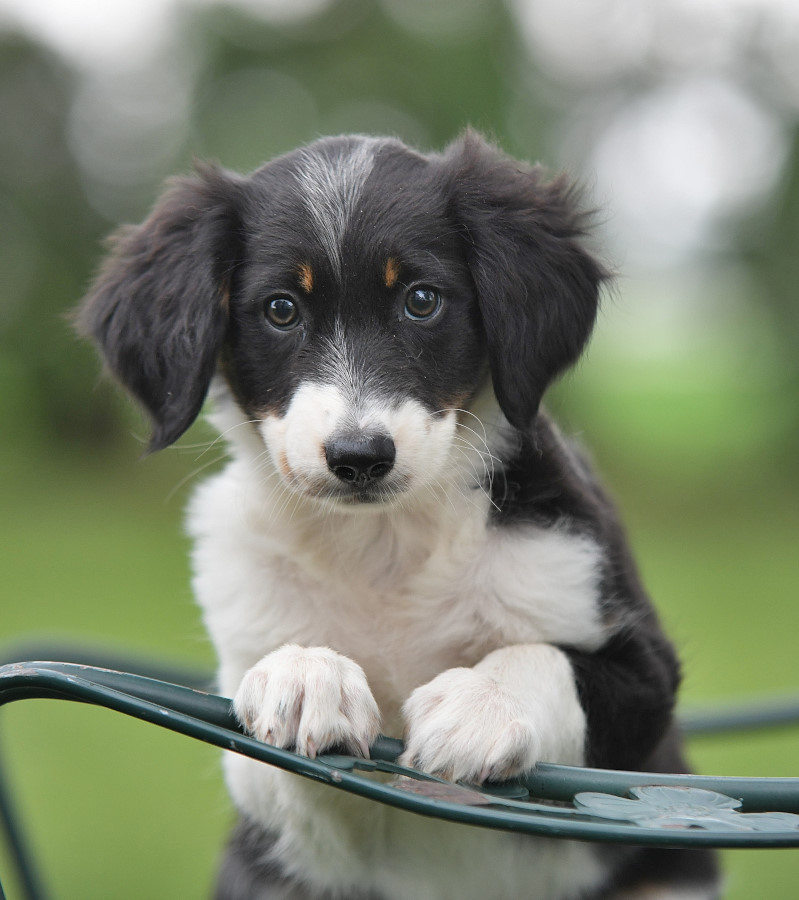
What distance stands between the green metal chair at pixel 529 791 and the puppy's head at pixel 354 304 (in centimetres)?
78

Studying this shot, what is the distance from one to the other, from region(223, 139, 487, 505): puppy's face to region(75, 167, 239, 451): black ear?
0.07 metres

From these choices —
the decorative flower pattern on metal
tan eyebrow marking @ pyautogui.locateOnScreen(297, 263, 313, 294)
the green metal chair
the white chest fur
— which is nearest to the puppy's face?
tan eyebrow marking @ pyautogui.locateOnScreen(297, 263, 313, 294)

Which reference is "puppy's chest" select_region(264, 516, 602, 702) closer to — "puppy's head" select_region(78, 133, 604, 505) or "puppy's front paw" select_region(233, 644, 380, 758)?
"puppy's head" select_region(78, 133, 604, 505)

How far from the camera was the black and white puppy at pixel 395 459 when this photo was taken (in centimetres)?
245

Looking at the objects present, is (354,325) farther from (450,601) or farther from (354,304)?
(450,601)

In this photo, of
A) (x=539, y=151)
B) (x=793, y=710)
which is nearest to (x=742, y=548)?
(x=539, y=151)

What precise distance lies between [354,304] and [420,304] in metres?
0.16

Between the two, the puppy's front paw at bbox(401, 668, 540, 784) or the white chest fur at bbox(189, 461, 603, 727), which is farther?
the white chest fur at bbox(189, 461, 603, 727)

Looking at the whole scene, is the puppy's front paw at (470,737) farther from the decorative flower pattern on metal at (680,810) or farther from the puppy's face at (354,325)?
the puppy's face at (354,325)

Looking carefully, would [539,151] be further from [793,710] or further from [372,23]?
[793,710]

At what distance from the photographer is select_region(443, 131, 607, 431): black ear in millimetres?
2539

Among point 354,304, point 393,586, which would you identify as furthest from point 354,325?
point 393,586

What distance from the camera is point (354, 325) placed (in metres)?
2.47

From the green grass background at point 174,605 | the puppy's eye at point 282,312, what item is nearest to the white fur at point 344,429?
the puppy's eye at point 282,312
